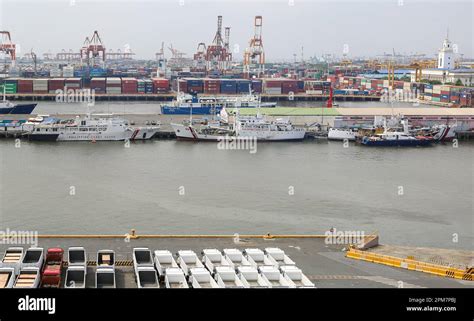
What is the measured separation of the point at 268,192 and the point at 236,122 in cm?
475

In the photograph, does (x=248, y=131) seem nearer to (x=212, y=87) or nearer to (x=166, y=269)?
(x=166, y=269)

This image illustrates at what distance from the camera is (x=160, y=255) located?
2.78 m

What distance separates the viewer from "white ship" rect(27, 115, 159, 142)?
9.85 meters

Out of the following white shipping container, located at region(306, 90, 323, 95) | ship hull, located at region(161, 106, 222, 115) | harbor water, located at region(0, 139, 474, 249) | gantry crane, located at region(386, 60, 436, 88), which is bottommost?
harbor water, located at region(0, 139, 474, 249)

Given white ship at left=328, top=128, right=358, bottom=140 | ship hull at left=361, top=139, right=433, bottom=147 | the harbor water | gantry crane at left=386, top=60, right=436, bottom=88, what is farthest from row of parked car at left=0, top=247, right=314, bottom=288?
gantry crane at left=386, top=60, right=436, bottom=88

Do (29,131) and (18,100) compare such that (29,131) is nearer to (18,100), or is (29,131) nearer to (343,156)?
(343,156)

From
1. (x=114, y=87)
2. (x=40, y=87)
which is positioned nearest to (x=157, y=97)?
(x=114, y=87)

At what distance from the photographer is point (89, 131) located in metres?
9.96

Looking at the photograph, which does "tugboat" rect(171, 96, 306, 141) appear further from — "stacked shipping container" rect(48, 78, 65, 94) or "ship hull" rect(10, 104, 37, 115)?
"stacked shipping container" rect(48, 78, 65, 94)

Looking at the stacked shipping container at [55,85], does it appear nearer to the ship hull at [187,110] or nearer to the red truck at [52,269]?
the ship hull at [187,110]

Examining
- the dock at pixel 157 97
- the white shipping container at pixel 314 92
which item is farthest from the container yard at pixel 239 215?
the white shipping container at pixel 314 92

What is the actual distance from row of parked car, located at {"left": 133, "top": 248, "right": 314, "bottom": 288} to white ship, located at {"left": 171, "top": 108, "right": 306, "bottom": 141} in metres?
7.11
